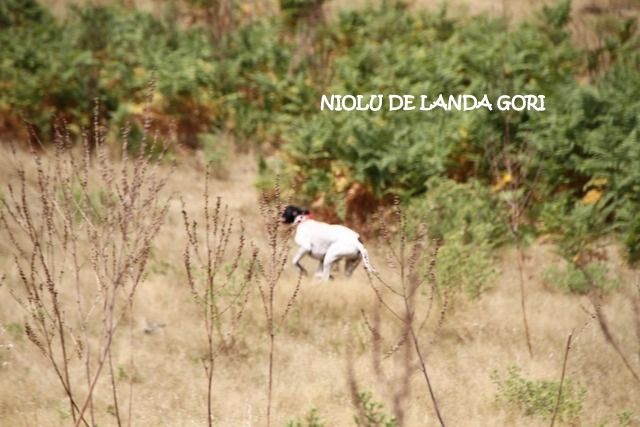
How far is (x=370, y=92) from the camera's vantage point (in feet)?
32.8

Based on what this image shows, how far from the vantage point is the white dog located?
21.3 ft

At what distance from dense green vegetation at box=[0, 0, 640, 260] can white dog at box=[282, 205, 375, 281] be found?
107 cm

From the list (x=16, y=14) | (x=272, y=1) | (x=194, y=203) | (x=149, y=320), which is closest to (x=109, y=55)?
(x=16, y=14)

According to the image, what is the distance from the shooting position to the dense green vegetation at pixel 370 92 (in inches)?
330

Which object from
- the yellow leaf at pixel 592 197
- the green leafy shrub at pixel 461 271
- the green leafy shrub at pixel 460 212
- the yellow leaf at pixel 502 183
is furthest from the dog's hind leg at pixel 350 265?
the yellow leaf at pixel 592 197

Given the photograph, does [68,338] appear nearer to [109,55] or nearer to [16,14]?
[109,55]

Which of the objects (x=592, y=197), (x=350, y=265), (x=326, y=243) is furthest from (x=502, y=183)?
Result: (x=326, y=243)

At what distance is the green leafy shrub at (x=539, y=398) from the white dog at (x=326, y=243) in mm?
1874

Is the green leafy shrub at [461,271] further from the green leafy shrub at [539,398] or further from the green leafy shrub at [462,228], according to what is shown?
the green leafy shrub at [539,398]

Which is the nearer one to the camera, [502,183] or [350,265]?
[350,265]

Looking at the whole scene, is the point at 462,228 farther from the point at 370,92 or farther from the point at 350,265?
the point at 370,92

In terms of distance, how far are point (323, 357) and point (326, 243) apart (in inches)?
51.0

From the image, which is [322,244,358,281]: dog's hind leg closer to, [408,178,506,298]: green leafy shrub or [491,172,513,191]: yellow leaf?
[408,178,506,298]: green leafy shrub

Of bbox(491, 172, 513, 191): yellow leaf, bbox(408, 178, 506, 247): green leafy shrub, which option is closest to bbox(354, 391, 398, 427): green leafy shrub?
bbox(408, 178, 506, 247): green leafy shrub
